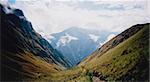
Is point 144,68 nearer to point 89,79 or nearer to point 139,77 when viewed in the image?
point 139,77

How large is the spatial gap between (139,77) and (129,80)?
22.5 feet

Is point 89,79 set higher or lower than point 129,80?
lower

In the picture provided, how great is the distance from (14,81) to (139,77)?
69491 mm

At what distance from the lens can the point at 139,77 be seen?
195m

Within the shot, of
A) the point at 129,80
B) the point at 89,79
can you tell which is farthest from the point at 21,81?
the point at 89,79

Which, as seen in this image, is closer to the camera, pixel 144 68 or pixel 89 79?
pixel 89 79

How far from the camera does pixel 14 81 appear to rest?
19950cm

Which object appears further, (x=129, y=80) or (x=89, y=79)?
(x=129, y=80)

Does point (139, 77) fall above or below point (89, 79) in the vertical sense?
above

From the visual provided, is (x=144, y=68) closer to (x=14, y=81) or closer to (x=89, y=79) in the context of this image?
(x=14, y=81)

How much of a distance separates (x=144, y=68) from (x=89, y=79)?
9778 centimetres

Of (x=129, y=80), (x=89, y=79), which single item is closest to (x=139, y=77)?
(x=129, y=80)

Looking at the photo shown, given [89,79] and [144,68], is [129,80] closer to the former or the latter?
[144,68]

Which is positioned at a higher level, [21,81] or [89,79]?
[21,81]
